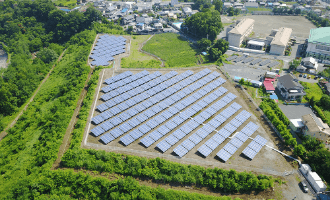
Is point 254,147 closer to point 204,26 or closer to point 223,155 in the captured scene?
point 223,155

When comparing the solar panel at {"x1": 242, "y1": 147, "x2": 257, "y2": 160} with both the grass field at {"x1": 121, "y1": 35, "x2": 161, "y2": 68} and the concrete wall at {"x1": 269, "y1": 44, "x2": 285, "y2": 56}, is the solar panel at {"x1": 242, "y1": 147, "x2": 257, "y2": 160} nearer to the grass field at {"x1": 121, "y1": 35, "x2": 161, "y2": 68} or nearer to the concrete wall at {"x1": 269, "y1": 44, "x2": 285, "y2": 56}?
the grass field at {"x1": 121, "y1": 35, "x2": 161, "y2": 68}

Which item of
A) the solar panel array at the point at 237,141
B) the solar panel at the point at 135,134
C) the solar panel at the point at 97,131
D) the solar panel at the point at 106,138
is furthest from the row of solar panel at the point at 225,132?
the solar panel at the point at 97,131

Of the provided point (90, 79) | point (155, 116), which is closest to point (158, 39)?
point (90, 79)

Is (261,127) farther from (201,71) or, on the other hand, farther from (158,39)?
(158,39)

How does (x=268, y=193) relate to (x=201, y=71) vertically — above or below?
Result: below

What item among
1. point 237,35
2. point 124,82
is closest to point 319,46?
point 237,35

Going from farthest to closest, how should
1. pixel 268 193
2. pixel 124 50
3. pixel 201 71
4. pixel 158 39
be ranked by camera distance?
pixel 158 39 < pixel 124 50 < pixel 201 71 < pixel 268 193


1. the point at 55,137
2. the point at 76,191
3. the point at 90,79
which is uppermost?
the point at 90,79

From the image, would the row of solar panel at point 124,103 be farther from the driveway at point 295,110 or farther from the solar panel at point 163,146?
the driveway at point 295,110

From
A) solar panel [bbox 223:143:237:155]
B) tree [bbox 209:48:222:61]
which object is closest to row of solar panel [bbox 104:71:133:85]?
solar panel [bbox 223:143:237:155]
